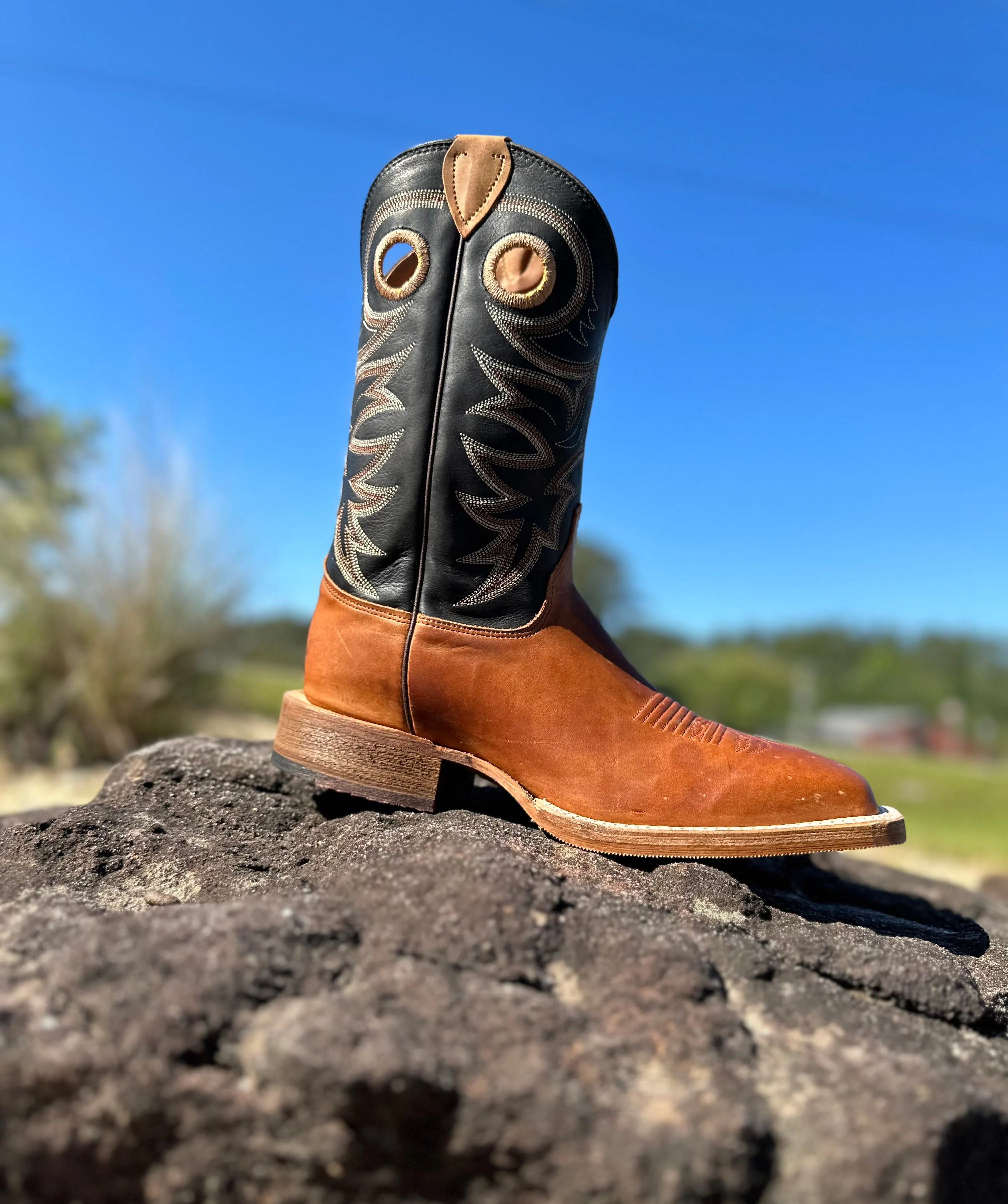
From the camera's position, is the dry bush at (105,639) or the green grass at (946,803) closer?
the dry bush at (105,639)

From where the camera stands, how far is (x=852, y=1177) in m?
0.89

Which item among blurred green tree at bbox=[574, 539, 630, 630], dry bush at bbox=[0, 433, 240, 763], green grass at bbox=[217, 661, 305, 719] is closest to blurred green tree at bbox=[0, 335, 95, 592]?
dry bush at bbox=[0, 433, 240, 763]

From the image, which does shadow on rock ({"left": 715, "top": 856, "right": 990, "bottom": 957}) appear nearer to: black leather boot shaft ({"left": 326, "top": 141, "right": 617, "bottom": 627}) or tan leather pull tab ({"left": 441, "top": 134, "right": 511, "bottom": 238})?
black leather boot shaft ({"left": 326, "top": 141, "right": 617, "bottom": 627})

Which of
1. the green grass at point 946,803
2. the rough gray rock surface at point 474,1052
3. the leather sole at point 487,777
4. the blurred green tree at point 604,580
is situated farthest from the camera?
the blurred green tree at point 604,580

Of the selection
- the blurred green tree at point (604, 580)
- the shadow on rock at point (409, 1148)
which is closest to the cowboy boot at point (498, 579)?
the shadow on rock at point (409, 1148)

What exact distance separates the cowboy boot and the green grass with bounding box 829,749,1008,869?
4505mm

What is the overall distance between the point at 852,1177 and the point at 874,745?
135ft

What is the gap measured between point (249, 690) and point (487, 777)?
19.3 ft

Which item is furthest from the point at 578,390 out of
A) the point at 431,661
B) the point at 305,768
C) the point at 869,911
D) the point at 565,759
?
the point at 869,911

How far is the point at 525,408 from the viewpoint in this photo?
1558 mm

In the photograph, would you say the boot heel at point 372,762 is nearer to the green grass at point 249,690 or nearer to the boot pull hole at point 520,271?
the boot pull hole at point 520,271

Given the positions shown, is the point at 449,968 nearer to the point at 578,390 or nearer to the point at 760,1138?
the point at 760,1138

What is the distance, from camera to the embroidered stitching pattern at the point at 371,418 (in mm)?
1591

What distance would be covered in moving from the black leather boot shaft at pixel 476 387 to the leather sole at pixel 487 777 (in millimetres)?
248
